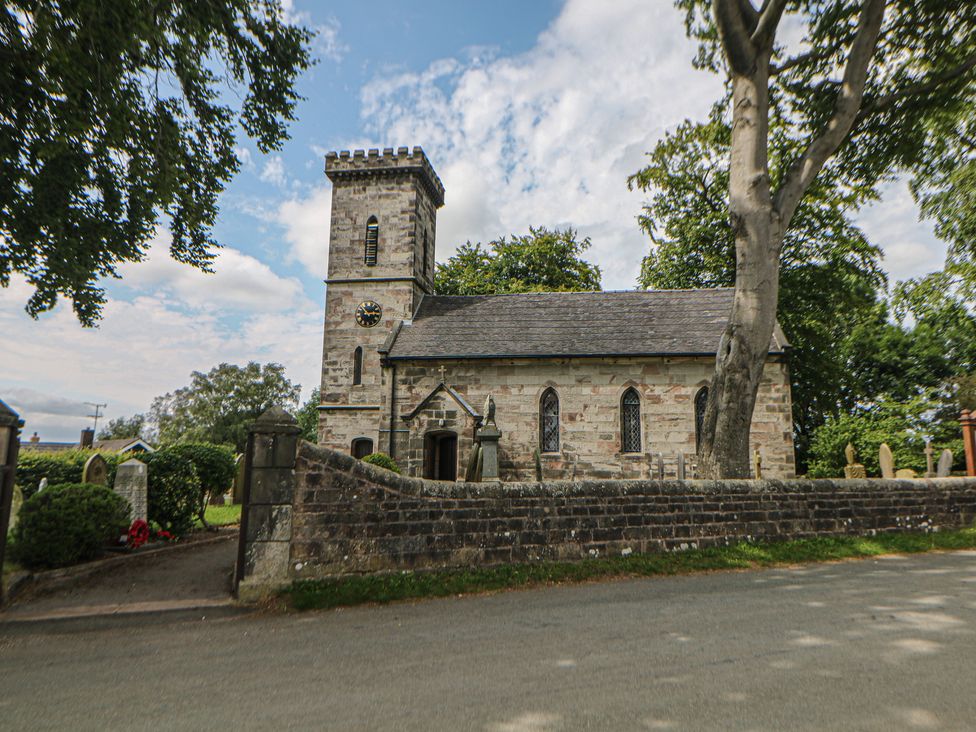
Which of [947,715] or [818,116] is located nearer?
[947,715]

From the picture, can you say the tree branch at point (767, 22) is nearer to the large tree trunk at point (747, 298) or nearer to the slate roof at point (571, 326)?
the large tree trunk at point (747, 298)

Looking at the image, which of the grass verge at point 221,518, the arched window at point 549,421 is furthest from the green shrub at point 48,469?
the arched window at point 549,421

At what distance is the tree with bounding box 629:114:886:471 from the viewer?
23.3m

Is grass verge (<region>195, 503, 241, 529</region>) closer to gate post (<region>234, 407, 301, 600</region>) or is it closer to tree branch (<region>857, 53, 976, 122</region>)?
gate post (<region>234, 407, 301, 600</region>)

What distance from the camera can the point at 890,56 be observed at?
448 inches

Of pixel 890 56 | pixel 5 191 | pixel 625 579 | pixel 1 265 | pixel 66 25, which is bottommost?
pixel 625 579

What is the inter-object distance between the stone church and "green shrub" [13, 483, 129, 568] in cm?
914

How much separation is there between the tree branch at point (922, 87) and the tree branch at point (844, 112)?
110 centimetres

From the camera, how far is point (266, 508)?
261 inches

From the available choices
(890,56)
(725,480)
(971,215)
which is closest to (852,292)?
(971,215)

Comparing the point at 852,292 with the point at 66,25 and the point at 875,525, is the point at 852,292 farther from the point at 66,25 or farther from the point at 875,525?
the point at 66,25

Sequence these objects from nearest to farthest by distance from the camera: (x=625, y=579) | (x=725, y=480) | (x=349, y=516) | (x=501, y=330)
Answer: (x=349, y=516)
(x=625, y=579)
(x=725, y=480)
(x=501, y=330)

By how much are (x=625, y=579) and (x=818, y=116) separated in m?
10.4

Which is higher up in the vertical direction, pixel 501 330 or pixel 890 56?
pixel 890 56
